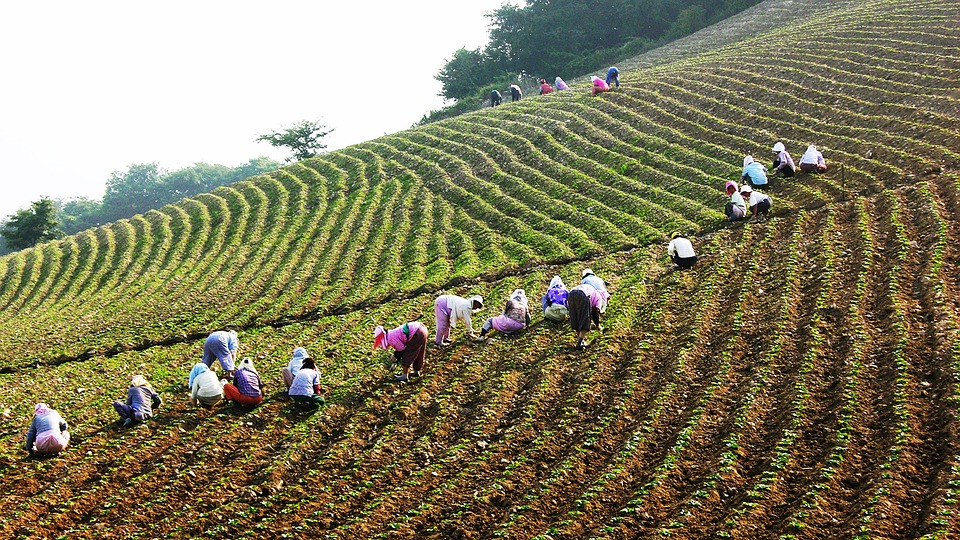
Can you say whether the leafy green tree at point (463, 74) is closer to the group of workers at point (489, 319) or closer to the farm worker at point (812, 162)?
the farm worker at point (812, 162)

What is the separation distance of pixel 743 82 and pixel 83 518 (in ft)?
108

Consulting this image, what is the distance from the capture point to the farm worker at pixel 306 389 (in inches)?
601

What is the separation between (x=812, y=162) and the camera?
25.3 meters

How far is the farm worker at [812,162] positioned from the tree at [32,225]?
4220 cm

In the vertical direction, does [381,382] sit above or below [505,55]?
below

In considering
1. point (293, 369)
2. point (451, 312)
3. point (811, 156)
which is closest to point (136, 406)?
point (293, 369)

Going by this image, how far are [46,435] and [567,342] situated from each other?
9998 millimetres

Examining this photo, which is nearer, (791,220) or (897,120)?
(791,220)

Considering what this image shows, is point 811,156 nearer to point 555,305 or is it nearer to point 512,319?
point 555,305

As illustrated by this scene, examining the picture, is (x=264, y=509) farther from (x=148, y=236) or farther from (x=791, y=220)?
(x=148, y=236)

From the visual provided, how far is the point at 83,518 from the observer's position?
1220cm

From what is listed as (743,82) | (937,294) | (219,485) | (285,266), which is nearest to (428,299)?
(285,266)

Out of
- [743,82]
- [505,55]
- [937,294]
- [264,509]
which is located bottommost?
[937,294]

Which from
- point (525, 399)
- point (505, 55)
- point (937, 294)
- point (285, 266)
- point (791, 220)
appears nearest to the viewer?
point (525, 399)
